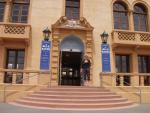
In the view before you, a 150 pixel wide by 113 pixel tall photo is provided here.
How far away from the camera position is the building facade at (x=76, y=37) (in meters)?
16.4

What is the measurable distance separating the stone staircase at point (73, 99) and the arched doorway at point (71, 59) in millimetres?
3958

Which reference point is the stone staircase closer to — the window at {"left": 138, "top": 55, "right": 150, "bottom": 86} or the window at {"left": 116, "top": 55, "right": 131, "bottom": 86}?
the window at {"left": 116, "top": 55, "right": 131, "bottom": 86}

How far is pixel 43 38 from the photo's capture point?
56.0 ft

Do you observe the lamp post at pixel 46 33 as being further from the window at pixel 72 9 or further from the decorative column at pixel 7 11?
the decorative column at pixel 7 11

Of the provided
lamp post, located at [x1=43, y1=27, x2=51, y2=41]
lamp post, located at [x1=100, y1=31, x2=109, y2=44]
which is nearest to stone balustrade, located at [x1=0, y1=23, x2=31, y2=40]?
lamp post, located at [x1=43, y1=27, x2=51, y2=41]

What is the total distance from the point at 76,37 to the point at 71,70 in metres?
3.88

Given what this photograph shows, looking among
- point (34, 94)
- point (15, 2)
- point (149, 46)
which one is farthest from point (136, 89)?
point (15, 2)

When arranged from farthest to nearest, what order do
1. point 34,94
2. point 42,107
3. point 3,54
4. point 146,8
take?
point 146,8 < point 3,54 < point 34,94 < point 42,107

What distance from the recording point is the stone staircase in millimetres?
11336

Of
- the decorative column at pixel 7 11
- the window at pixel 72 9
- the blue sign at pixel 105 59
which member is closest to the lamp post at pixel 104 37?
the blue sign at pixel 105 59

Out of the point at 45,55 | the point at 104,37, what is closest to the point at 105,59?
the point at 104,37

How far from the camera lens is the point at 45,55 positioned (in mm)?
16484

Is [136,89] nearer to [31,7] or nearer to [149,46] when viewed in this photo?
[149,46]

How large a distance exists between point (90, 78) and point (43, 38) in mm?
4953
